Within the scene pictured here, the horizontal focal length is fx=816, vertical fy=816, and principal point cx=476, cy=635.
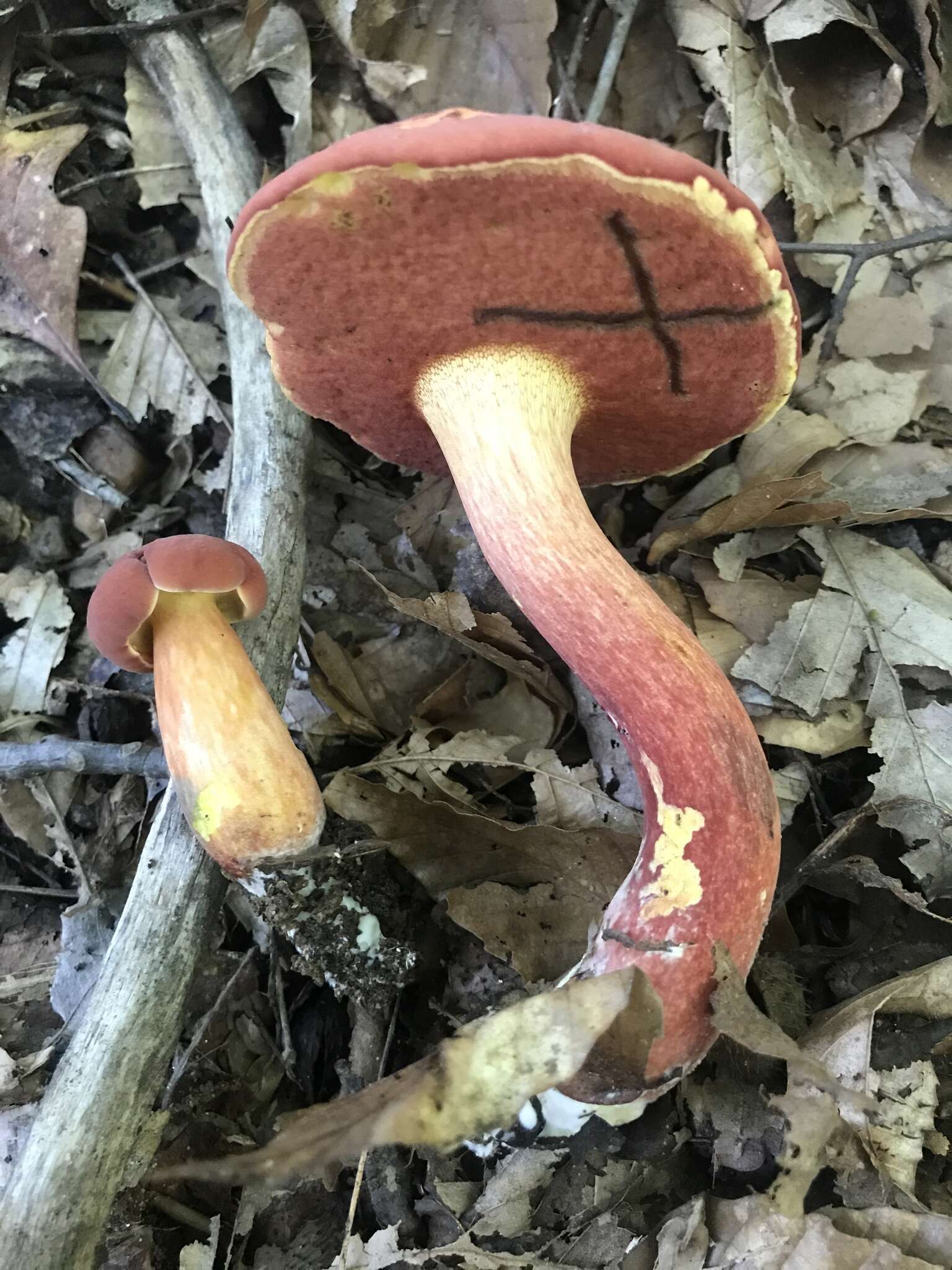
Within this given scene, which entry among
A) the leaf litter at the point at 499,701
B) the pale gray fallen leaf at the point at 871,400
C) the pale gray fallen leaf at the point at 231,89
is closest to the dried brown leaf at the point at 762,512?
the leaf litter at the point at 499,701

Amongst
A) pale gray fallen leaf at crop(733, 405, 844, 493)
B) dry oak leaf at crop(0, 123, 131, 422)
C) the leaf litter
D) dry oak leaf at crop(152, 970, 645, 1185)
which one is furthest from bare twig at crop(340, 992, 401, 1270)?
dry oak leaf at crop(0, 123, 131, 422)

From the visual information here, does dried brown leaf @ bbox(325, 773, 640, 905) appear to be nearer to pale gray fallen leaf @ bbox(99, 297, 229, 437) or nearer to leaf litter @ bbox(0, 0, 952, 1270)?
leaf litter @ bbox(0, 0, 952, 1270)

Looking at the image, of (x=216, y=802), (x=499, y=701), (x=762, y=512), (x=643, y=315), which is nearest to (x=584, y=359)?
(x=643, y=315)

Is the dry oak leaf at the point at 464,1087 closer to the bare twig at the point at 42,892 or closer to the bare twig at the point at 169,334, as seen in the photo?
the bare twig at the point at 42,892

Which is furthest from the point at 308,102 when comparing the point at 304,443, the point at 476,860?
the point at 476,860

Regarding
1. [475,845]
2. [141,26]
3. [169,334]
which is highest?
[141,26]

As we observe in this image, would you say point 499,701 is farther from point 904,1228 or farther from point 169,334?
point 169,334
